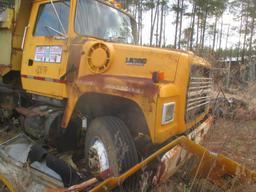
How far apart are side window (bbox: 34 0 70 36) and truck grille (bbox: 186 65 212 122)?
1954 mm

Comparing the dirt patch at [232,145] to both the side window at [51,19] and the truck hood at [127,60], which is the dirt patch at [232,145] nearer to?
the truck hood at [127,60]

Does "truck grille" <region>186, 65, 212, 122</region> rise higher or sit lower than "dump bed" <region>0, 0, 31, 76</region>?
lower

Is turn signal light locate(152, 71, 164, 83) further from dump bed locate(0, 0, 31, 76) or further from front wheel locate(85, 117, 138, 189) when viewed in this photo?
dump bed locate(0, 0, 31, 76)

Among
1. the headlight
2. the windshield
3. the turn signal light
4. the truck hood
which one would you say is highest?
the windshield

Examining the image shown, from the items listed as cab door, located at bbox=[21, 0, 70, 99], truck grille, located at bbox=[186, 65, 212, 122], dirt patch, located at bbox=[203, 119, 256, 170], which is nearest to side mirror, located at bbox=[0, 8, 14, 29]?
cab door, located at bbox=[21, 0, 70, 99]

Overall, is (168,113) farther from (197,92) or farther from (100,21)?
(100,21)

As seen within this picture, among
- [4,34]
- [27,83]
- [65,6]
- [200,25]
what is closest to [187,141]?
[65,6]

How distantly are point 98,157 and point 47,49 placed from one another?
192cm

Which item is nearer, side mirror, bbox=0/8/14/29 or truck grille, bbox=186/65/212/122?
truck grille, bbox=186/65/212/122

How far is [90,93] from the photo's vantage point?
3.60 meters

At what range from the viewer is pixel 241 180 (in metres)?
3.17

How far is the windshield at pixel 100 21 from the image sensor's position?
411 centimetres

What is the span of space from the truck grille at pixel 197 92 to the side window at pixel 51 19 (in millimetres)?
1954

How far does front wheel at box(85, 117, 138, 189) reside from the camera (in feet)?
10.3
